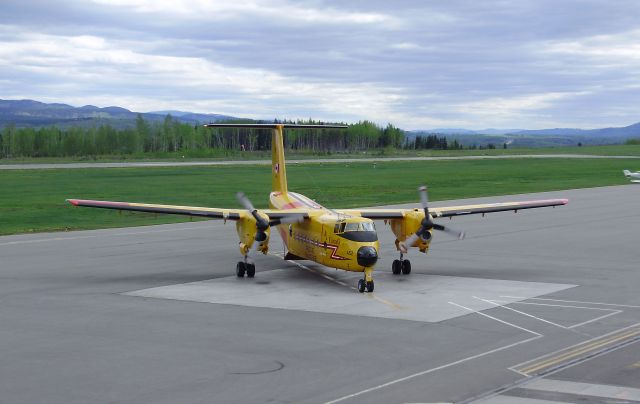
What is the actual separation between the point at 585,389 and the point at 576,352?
11.2ft

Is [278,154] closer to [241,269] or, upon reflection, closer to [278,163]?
[278,163]

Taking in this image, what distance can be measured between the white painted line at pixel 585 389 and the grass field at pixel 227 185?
38.1m

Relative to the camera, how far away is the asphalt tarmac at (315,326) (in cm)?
1730

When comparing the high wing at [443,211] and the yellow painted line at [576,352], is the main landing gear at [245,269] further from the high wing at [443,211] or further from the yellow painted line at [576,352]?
the yellow painted line at [576,352]

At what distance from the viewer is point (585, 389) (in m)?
16.8

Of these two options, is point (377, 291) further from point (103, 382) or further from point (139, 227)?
point (139, 227)

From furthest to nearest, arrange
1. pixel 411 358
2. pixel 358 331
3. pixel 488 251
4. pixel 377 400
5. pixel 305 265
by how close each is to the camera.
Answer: pixel 488 251 → pixel 305 265 → pixel 358 331 → pixel 411 358 → pixel 377 400

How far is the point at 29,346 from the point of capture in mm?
21078

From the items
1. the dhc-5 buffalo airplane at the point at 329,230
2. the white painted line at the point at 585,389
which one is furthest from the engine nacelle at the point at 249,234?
the white painted line at the point at 585,389

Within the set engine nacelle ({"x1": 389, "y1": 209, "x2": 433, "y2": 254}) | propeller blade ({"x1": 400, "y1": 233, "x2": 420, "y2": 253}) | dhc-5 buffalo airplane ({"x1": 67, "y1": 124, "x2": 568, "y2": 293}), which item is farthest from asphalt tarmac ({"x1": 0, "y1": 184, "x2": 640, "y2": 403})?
engine nacelle ({"x1": 389, "y1": 209, "x2": 433, "y2": 254})

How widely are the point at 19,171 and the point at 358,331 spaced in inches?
3822

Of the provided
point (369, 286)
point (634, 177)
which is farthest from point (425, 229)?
point (634, 177)

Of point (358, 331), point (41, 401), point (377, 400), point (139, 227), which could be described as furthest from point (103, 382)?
point (139, 227)

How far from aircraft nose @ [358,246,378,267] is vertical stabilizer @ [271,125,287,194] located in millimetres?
9815
